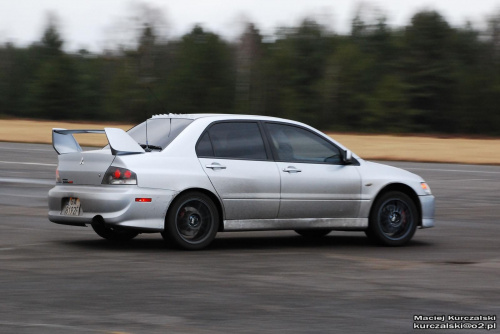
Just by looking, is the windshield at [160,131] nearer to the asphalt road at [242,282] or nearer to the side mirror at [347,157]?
the asphalt road at [242,282]

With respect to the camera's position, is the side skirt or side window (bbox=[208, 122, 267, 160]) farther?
side window (bbox=[208, 122, 267, 160])

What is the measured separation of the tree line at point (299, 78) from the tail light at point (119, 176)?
189ft

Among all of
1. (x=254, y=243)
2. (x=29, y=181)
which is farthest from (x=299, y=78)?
(x=254, y=243)

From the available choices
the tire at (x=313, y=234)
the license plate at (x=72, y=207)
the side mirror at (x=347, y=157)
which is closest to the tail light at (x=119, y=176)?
the license plate at (x=72, y=207)

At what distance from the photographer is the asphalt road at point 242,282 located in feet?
20.7

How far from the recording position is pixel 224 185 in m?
9.98

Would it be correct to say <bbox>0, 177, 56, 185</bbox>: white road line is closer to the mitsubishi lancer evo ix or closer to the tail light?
the mitsubishi lancer evo ix

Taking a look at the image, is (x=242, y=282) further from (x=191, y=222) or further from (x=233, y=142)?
(x=233, y=142)

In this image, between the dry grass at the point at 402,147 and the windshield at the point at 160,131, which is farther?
the dry grass at the point at 402,147

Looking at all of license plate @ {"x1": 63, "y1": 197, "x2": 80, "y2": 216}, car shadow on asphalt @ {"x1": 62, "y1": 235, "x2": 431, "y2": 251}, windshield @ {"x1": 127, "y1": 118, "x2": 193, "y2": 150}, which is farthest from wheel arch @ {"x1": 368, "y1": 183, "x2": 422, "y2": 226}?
license plate @ {"x1": 63, "y1": 197, "x2": 80, "y2": 216}

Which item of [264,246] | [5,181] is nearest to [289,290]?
[264,246]

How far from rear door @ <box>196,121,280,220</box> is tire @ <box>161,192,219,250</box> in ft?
0.63

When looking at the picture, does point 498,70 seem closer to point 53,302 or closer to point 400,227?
point 400,227

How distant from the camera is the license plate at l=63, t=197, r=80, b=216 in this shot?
9812 mm
